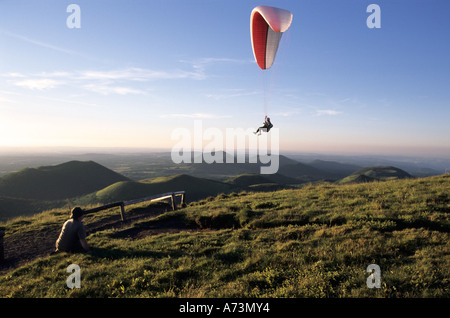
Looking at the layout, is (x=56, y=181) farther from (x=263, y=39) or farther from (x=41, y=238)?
(x=263, y=39)

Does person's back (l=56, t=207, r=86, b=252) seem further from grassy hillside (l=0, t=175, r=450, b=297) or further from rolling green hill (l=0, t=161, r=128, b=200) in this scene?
rolling green hill (l=0, t=161, r=128, b=200)

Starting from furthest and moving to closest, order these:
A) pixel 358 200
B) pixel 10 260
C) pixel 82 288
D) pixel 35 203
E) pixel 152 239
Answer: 1. pixel 35 203
2. pixel 358 200
3. pixel 152 239
4. pixel 10 260
5. pixel 82 288

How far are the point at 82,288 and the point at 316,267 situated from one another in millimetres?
6038

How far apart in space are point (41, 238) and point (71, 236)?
16.3ft

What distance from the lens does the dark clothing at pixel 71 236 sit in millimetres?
7943

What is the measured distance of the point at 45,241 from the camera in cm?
1073

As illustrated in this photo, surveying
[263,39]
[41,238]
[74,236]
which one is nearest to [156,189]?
[41,238]

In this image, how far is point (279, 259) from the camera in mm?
6398

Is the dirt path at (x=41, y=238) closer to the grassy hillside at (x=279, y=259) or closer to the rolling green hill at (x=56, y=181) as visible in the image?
the grassy hillside at (x=279, y=259)

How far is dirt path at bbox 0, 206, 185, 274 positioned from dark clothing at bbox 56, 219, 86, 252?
0.83 metres

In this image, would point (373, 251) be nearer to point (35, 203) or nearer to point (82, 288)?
point (82, 288)

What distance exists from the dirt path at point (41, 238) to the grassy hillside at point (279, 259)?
0.24 metres

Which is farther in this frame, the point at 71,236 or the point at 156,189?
the point at 156,189

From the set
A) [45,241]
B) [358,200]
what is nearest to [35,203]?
[45,241]
